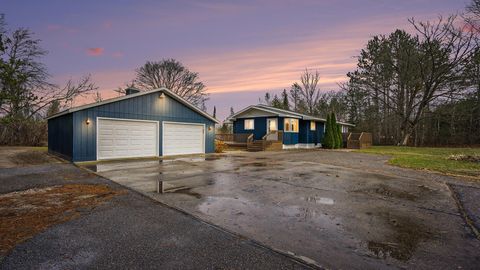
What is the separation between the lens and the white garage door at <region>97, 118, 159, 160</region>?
11.7 m

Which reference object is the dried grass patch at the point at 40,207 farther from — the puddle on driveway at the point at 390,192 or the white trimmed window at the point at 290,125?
the white trimmed window at the point at 290,125

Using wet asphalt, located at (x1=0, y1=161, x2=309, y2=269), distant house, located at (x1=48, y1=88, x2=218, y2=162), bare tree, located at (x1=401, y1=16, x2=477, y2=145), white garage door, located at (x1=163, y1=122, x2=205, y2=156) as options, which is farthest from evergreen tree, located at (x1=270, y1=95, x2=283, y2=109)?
wet asphalt, located at (x1=0, y1=161, x2=309, y2=269)

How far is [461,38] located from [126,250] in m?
32.2

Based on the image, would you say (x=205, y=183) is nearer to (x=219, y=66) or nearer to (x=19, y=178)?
(x=19, y=178)

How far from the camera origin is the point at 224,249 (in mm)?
2869

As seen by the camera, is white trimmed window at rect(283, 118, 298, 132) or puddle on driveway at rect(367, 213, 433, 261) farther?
white trimmed window at rect(283, 118, 298, 132)

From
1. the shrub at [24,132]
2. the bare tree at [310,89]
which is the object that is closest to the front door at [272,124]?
the bare tree at [310,89]

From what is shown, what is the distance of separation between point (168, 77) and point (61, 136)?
21.5 meters

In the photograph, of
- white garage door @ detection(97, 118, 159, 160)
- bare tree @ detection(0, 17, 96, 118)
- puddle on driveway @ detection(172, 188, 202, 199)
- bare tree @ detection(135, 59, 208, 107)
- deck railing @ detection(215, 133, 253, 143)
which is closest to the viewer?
puddle on driveway @ detection(172, 188, 202, 199)

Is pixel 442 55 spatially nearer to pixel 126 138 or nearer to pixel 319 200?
pixel 319 200

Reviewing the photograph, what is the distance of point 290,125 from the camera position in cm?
2184

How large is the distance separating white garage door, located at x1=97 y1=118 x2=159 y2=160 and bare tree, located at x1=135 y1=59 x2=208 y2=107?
66.2 ft

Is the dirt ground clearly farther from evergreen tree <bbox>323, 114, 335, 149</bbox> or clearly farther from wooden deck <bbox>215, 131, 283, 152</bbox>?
evergreen tree <bbox>323, 114, 335, 149</bbox>

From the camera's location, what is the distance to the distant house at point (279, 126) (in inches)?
832
